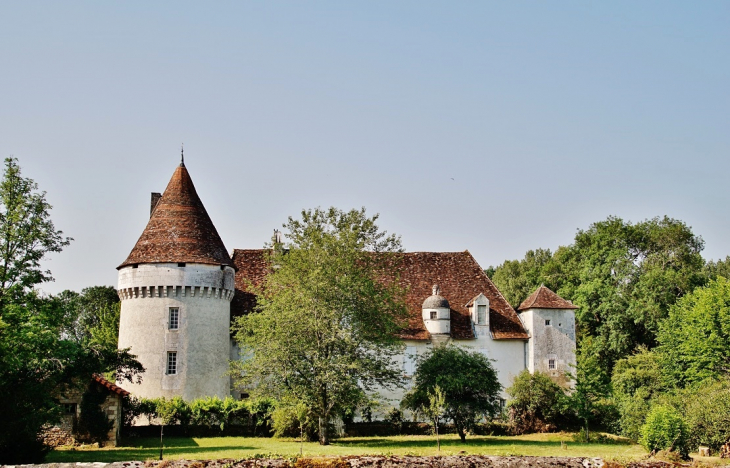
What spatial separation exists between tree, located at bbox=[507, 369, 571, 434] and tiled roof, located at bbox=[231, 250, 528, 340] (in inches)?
150

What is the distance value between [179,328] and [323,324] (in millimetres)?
10580

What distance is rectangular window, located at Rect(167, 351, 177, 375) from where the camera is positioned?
37.6 metres

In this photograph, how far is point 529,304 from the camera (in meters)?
41.1

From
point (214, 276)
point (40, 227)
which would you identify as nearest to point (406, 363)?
point (214, 276)

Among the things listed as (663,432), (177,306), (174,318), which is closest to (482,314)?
(177,306)

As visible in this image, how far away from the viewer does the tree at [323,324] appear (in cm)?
3044

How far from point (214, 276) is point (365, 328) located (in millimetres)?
10724

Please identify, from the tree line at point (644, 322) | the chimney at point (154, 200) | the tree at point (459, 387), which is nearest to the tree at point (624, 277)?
the tree line at point (644, 322)

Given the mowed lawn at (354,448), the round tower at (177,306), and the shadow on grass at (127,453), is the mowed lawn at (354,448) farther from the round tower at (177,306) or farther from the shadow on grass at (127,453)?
the round tower at (177,306)

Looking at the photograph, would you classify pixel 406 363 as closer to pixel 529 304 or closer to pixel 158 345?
pixel 529 304

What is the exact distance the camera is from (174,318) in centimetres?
3825

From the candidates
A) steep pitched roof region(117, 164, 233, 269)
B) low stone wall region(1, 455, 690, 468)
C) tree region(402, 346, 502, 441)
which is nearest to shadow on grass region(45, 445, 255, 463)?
tree region(402, 346, 502, 441)

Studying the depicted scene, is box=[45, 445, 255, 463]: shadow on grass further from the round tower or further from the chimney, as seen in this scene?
the chimney

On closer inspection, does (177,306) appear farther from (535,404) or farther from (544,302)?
(544,302)
